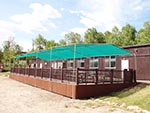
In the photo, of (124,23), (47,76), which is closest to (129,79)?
(47,76)

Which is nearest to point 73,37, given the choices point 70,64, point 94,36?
point 94,36

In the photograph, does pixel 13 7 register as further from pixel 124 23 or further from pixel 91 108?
pixel 124 23

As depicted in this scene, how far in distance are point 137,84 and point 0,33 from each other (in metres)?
48.3

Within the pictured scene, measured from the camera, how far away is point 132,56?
18.6 meters

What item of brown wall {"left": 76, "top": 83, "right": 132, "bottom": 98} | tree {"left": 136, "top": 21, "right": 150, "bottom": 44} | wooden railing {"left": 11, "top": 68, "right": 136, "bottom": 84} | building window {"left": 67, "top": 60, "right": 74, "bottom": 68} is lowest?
brown wall {"left": 76, "top": 83, "right": 132, "bottom": 98}

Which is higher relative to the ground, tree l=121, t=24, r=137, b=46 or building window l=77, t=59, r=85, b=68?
tree l=121, t=24, r=137, b=46

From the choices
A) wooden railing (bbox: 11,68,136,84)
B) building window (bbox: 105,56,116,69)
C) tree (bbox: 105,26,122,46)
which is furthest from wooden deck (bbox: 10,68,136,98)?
tree (bbox: 105,26,122,46)

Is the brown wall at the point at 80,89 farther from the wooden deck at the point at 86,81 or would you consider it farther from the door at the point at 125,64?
the door at the point at 125,64

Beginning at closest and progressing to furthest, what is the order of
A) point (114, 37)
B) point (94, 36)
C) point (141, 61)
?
point (141, 61) → point (114, 37) → point (94, 36)

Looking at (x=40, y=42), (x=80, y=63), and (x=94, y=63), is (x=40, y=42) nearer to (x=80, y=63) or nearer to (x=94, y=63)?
(x=80, y=63)

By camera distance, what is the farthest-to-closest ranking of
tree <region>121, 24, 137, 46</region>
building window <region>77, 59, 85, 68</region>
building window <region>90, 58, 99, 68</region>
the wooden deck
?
tree <region>121, 24, 137, 46</region>, building window <region>77, 59, 85, 68</region>, building window <region>90, 58, 99, 68</region>, the wooden deck

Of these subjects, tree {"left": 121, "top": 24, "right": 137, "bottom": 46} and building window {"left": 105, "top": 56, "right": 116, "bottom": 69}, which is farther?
tree {"left": 121, "top": 24, "right": 137, "bottom": 46}

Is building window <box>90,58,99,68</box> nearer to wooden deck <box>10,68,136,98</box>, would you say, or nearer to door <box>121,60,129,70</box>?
door <box>121,60,129,70</box>

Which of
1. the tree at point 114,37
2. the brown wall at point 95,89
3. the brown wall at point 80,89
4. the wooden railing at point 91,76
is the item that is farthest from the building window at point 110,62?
the tree at point 114,37
